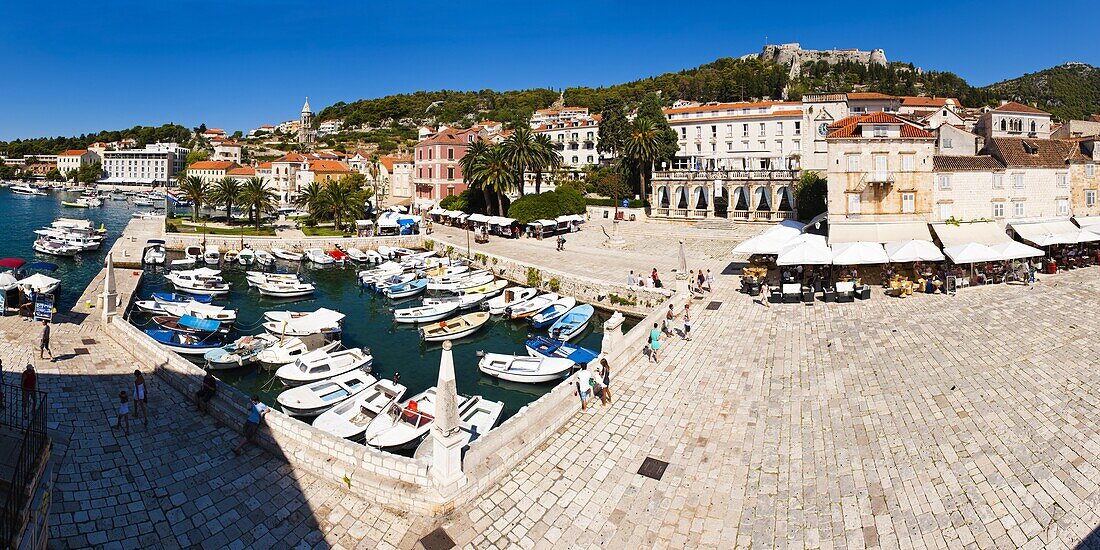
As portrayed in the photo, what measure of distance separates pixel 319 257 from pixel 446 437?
41924 millimetres

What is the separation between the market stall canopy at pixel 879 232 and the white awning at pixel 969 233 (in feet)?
2.09

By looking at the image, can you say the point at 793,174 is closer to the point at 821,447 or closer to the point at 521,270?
the point at 521,270

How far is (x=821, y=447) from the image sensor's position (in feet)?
42.0

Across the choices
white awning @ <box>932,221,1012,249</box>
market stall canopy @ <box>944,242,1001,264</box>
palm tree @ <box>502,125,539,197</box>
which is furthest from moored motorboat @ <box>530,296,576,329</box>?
palm tree @ <box>502,125,539,197</box>

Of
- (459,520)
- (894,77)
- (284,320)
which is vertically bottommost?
(459,520)

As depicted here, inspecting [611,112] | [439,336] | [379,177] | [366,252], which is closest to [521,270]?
[439,336]

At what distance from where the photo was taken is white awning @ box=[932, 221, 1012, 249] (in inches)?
1094

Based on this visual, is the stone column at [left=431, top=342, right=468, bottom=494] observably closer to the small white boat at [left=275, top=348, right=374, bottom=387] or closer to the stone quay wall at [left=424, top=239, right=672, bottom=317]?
the small white boat at [left=275, top=348, right=374, bottom=387]

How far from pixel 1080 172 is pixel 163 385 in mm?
44164

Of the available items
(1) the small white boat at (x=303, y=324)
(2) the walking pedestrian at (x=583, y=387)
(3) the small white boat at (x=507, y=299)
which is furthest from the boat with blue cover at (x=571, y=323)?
(2) the walking pedestrian at (x=583, y=387)

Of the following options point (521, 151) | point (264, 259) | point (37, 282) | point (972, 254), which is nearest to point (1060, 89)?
point (521, 151)

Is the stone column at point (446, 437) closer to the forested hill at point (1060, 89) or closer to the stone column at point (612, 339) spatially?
the stone column at point (612, 339)

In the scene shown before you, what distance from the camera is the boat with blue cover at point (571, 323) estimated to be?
92.0 feet

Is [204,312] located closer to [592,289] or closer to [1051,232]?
[592,289]
